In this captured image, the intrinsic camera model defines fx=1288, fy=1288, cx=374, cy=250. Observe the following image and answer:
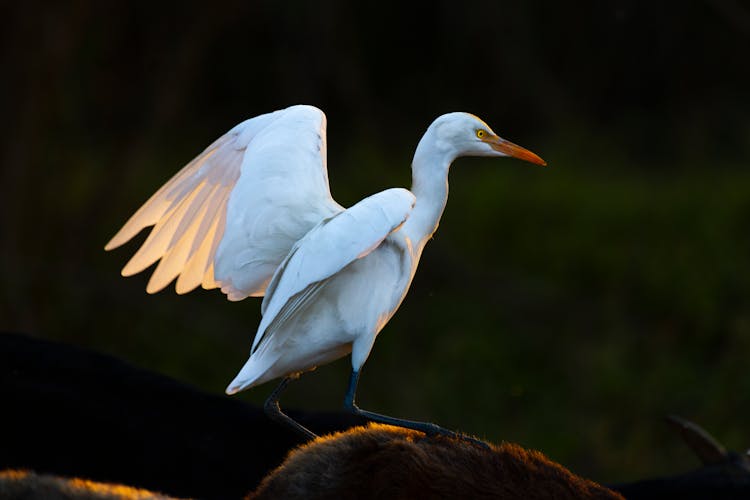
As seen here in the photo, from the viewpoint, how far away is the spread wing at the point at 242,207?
2967 millimetres

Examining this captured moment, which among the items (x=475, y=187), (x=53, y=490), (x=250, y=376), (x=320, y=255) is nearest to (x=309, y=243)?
(x=320, y=255)

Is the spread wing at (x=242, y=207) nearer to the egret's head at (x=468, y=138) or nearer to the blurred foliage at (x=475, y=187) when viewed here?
the egret's head at (x=468, y=138)

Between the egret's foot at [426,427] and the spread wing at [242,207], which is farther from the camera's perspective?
the spread wing at [242,207]

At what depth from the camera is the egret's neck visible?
3.04 meters

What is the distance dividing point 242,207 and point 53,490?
1155 millimetres

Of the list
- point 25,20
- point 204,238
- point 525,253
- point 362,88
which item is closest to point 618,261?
point 525,253

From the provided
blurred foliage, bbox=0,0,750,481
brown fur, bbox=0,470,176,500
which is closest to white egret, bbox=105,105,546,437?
brown fur, bbox=0,470,176,500

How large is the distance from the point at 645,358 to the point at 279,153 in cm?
443

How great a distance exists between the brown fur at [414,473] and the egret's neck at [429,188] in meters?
0.92

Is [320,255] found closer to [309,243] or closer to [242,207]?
[309,243]

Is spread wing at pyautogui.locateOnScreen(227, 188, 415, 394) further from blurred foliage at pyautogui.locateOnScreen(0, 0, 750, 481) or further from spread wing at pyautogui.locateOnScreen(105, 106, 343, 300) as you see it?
blurred foliage at pyautogui.locateOnScreen(0, 0, 750, 481)

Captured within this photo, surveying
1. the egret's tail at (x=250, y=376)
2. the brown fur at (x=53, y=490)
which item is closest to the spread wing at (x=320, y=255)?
the egret's tail at (x=250, y=376)

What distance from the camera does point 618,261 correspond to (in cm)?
741

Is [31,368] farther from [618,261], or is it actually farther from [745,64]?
[745,64]
